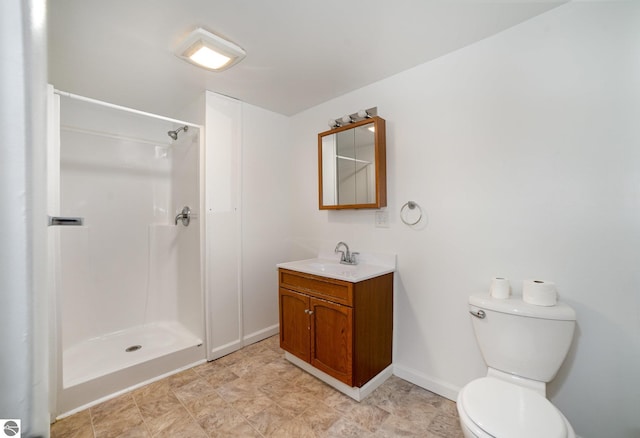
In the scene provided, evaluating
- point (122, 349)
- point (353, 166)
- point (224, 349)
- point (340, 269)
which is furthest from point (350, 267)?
point (122, 349)

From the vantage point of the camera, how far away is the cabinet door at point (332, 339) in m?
1.74

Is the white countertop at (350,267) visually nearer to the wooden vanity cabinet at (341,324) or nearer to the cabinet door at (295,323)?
the wooden vanity cabinet at (341,324)

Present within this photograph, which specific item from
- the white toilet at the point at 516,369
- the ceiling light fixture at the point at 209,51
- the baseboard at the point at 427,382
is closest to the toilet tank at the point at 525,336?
the white toilet at the point at 516,369

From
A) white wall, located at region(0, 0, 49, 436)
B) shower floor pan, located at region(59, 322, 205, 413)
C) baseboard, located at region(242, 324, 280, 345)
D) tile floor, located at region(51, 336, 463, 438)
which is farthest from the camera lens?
baseboard, located at region(242, 324, 280, 345)

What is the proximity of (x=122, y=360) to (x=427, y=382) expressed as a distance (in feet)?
7.38

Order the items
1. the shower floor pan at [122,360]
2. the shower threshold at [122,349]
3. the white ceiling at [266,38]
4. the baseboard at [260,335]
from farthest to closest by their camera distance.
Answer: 1. the baseboard at [260,335]
2. the shower threshold at [122,349]
3. the shower floor pan at [122,360]
4. the white ceiling at [266,38]

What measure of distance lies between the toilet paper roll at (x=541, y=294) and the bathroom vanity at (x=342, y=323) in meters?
0.82

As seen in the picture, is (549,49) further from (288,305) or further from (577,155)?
(288,305)

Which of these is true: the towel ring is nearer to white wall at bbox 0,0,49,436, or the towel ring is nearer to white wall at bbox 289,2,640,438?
white wall at bbox 289,2,640,438

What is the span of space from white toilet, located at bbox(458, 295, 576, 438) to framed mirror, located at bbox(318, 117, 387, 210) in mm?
1020

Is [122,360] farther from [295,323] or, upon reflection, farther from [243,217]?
[243,217]

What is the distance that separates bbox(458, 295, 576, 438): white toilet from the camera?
1004mm

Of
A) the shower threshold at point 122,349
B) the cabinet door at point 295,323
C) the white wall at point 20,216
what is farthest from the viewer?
the cabinet door at point 295,323

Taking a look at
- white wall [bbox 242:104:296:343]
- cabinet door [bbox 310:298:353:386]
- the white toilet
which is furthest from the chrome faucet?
the white toilet
